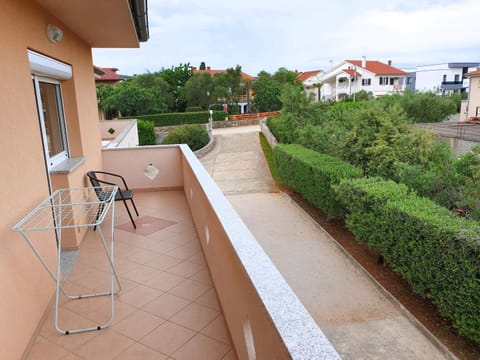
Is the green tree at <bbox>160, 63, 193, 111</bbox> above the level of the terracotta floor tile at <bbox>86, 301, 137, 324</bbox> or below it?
above

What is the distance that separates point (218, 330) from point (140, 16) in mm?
3776

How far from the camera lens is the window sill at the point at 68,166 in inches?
175

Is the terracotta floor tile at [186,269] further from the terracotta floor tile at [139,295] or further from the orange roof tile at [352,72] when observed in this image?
the orange roof tile at [352,72]

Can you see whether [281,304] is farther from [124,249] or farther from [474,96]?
[474,96]

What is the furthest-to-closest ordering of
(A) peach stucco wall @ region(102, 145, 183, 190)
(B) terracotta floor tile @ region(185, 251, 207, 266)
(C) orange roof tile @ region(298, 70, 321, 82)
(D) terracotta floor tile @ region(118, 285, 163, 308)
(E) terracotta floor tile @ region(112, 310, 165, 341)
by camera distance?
(C) orange roof tile @ region(298, 70, 321, 82)
(A) peach stucco wall @ region(102, 145, 183, 190)
(B) terracotta floor tile @ region(185, 251, 207, 266)
(D) terracotta floor tile @ region(118, 285, 163, 308)
(E) terracotta floor tile @ region(112, 310, 165, 341)

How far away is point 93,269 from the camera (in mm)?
4105

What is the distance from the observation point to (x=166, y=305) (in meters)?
3.35

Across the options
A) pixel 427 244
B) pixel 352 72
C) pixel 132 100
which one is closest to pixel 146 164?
pixel 427 244

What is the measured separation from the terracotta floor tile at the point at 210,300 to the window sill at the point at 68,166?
238 centimetres

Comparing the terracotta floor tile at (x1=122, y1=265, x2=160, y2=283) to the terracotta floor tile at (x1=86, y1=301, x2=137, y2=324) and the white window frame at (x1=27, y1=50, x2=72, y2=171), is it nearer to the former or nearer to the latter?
the terracotta floor tile at (x1=86, y1=301, x2=137, y2=324)

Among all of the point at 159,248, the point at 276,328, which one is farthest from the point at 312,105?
the point at 276,328

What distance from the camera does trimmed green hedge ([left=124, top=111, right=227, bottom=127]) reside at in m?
31.9

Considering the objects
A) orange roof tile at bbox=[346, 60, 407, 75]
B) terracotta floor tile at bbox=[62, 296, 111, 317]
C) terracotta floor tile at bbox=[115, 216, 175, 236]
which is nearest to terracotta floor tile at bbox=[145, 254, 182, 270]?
terracotta floor tile at bbox=[62, 296, 111, 317]

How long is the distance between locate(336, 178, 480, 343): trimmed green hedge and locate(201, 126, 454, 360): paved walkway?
55 centimetres
